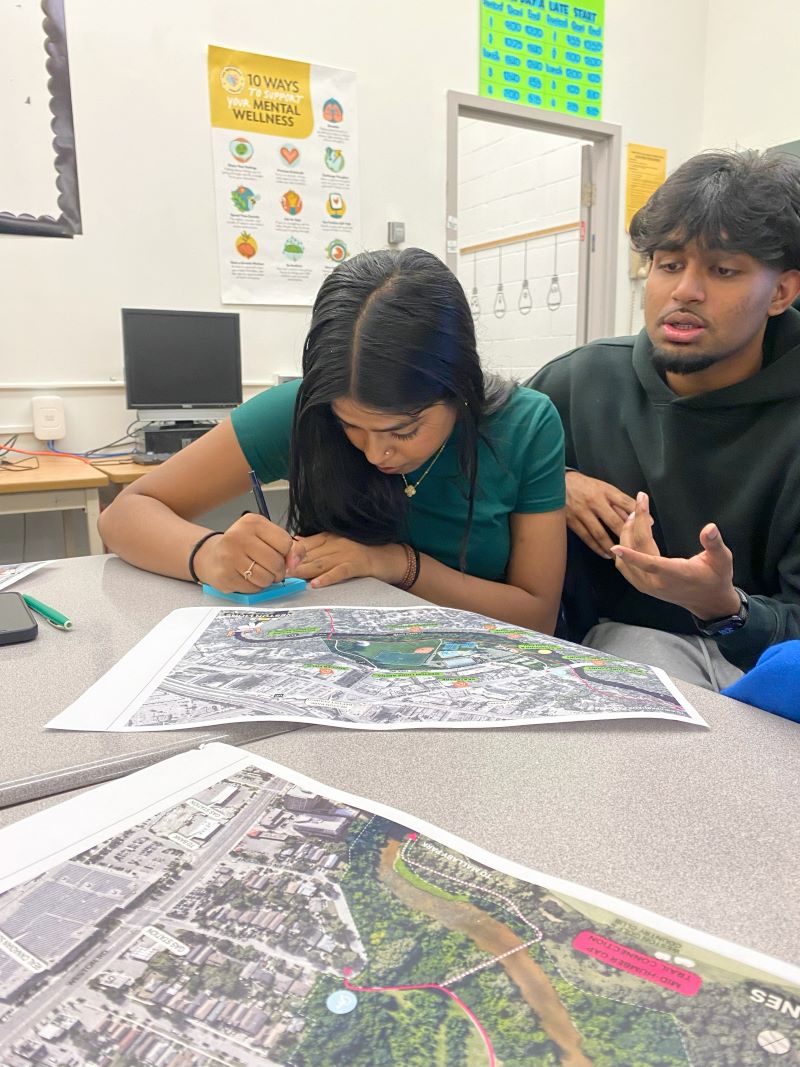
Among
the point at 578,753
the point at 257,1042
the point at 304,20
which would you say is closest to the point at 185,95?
the point at 304,20

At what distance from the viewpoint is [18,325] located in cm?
240

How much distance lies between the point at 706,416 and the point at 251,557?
0.75 m

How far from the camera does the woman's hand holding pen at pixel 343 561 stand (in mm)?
996

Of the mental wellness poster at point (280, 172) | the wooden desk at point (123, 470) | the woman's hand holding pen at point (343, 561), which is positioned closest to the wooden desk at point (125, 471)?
the wooden desk at point (123, 470)

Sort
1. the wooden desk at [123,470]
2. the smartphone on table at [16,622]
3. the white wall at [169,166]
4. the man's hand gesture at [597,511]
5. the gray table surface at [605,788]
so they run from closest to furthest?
1. the gray table surface at [605,788]
2. the smartphone on table at [16,622]
3. the man's hand gesture at [597,511]
4. the wooden desk at [123,470]
5. the white wall at [169,166]

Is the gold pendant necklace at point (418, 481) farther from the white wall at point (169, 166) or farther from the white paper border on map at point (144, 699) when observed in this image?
the white wall at point (169, 166)

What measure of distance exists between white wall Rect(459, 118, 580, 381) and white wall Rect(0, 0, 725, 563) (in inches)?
32.8

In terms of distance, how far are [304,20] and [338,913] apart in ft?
9.99

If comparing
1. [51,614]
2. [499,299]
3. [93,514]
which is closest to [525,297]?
[499,299]

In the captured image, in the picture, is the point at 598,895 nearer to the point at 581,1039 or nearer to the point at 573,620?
the point at 581,1039

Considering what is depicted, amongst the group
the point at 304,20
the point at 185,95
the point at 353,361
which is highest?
the point at 304,20

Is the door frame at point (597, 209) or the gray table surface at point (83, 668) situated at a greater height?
the door frame at point (597, 209)

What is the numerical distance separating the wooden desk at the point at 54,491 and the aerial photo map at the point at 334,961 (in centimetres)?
163

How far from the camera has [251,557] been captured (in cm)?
91
